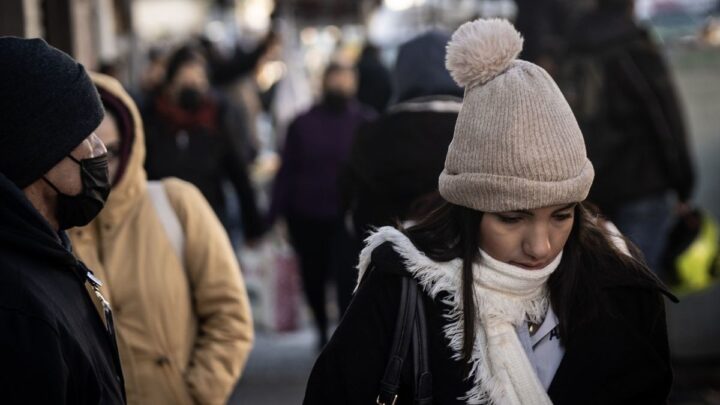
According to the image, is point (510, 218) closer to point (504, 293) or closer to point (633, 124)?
point (504, 293)

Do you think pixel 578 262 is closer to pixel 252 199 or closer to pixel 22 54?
pixel 22 54

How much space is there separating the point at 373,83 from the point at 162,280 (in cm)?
849

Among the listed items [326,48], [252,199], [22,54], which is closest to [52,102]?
[22,54]

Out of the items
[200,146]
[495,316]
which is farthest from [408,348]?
[200,146]

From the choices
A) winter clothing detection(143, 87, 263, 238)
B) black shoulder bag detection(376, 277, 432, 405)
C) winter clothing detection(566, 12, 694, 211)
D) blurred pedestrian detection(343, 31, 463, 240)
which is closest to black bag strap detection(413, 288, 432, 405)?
black shoulder bag detection(376, 277, 432, 405)

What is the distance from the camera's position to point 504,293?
8.66 ft

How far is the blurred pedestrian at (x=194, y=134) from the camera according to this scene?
6.72 metres

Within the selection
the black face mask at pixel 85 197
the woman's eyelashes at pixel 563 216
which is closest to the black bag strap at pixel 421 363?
the woman's eyelashes at pixel 563 216

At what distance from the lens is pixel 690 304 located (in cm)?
743

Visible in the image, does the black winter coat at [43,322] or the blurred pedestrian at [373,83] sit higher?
the black winter coat at [43,322]

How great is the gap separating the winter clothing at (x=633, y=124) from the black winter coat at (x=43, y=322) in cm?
414

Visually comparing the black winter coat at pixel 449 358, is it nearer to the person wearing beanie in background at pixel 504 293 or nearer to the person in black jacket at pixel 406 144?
the person wearing beanie in background at pixel 504 293

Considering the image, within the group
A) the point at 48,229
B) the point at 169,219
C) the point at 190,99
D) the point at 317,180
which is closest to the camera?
the point at 48,229

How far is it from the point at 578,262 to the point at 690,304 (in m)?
5.03
